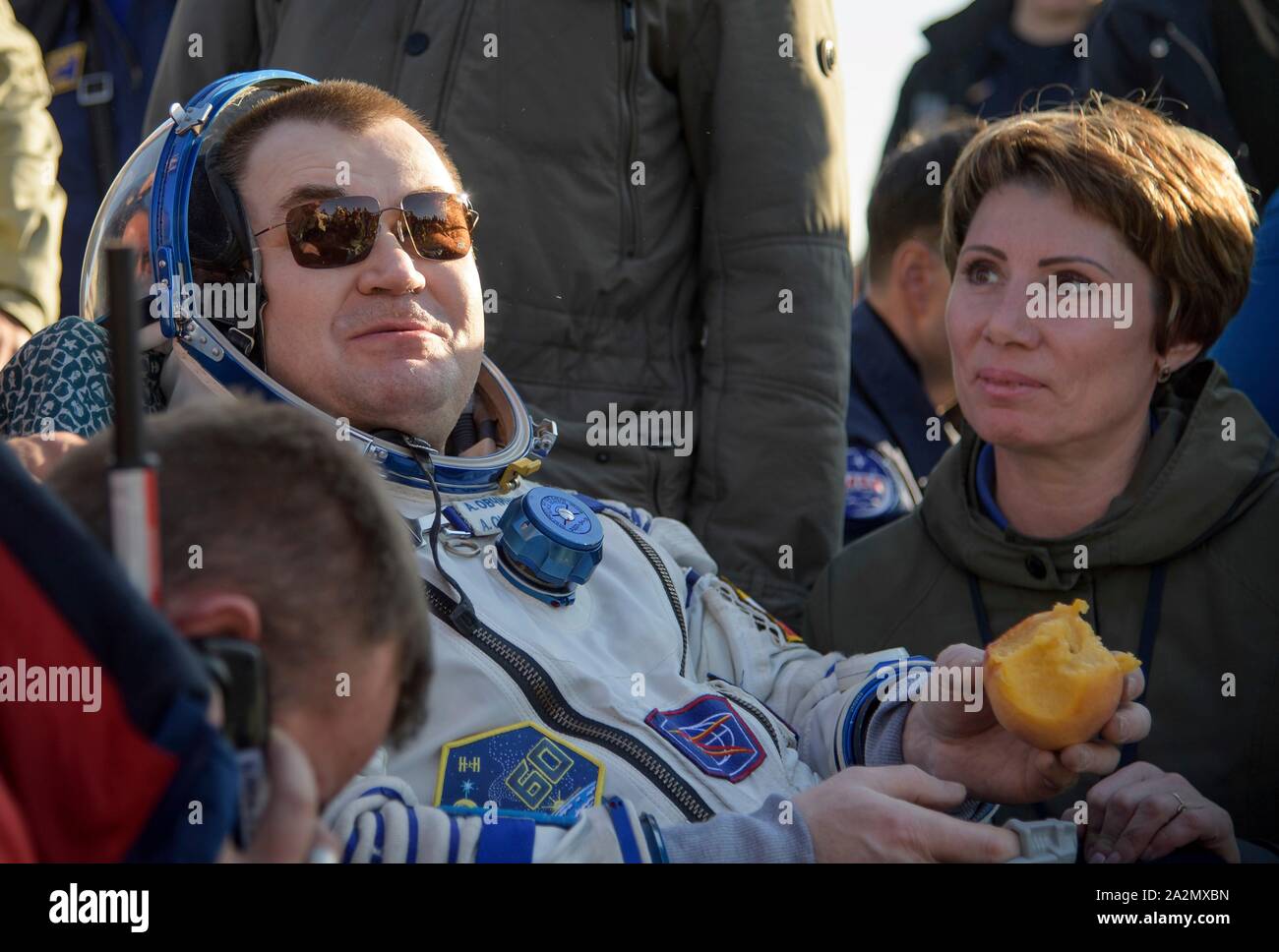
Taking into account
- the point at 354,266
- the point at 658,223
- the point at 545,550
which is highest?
the point at 658,223

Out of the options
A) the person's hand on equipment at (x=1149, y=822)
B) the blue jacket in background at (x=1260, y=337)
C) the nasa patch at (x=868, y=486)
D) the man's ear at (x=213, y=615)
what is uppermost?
the blue jacket in background at (x=1260, y=337)

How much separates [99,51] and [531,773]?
299 cm

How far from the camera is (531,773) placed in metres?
2.26

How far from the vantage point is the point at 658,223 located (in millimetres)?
3549

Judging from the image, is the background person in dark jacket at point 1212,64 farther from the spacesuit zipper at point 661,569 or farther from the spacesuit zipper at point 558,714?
the spacesuit zipper at point 558,714

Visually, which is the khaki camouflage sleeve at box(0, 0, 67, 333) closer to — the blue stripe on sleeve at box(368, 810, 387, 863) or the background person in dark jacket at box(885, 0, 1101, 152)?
the blue stripe on sleeve at box(368, 810, 387, 863)

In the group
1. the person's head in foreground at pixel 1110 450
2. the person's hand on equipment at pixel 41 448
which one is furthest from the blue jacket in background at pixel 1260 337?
the person's hand on equipment at pixel 41 448

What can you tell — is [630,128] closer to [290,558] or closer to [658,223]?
[658,223]

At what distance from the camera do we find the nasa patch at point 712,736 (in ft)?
7.79

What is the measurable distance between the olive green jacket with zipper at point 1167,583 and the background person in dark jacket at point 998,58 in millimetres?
1753

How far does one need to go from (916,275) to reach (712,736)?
219cm

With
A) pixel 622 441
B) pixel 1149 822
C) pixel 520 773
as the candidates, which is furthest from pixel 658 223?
pixel 1149 822

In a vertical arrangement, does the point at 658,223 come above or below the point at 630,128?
below
